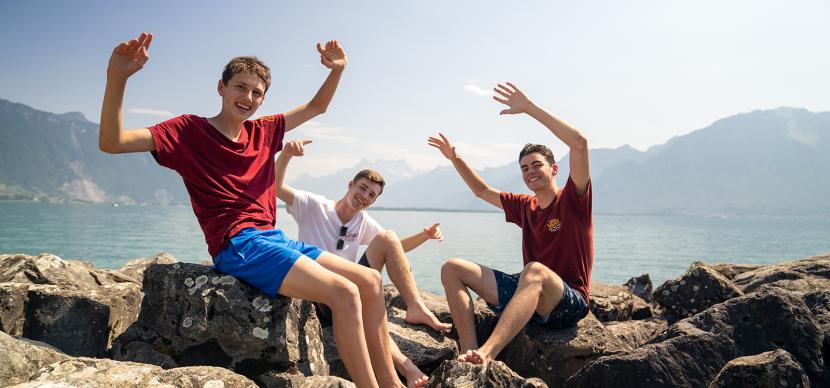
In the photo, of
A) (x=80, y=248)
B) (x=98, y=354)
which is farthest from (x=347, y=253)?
(x=80, y=248)

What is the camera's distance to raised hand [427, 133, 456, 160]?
7410 millimetres

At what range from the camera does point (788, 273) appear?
8555mm

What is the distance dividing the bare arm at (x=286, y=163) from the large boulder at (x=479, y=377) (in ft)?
10.8

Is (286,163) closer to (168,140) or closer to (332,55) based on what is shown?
(332,55)

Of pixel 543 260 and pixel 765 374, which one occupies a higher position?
pixel 543 260

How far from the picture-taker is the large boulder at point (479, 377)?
367 cm

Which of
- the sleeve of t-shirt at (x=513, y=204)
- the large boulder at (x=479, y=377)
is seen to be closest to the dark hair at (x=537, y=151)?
the sleeve of t-shirt at (x=513, y=204)

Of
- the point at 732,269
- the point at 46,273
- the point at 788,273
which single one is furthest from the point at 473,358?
the point at 732,269

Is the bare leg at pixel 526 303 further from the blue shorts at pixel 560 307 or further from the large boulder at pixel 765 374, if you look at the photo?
the large boulder at pixel 765 374

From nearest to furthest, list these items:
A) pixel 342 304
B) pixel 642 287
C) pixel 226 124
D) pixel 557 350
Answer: pixel 342 304
pixel 226 124
pixel 557 350
pixel 642 287

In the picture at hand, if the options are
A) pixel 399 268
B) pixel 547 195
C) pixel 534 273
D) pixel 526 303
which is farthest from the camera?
pixel 547 195

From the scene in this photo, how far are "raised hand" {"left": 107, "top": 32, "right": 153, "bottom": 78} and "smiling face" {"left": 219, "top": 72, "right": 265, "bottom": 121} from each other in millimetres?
788

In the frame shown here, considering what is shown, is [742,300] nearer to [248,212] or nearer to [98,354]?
[248,212]

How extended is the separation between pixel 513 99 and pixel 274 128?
2.74 meters
